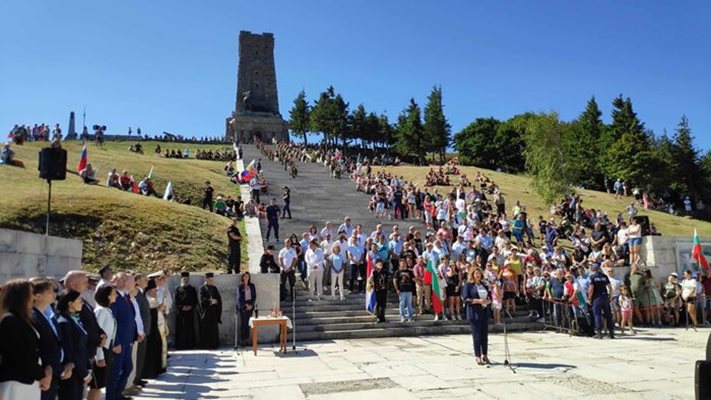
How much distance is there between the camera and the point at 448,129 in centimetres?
7194

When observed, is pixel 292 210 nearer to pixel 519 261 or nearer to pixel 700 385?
pixel 519 261

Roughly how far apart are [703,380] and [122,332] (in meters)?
6.15

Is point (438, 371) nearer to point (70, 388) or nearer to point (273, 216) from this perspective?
point (70, 388)

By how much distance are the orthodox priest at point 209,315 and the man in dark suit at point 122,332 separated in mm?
4794

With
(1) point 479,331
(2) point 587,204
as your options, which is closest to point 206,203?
(1) point 479,331

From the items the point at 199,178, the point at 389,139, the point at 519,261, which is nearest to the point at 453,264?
the point at 519,261

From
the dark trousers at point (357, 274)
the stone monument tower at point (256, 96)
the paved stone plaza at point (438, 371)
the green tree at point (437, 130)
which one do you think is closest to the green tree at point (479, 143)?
the green tree at point (437, 130)

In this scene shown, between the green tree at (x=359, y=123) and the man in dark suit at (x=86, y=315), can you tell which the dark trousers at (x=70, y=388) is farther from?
the green tree at (x=359, y=123)

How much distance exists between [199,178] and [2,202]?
1452cm

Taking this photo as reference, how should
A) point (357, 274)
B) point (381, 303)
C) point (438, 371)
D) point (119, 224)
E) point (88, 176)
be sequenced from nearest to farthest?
1. point (438, 371)
2. point (381, 303)
3. point (357, 274)
4. point (119, 224)
5. point (88, 176)

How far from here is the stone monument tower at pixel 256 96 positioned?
234 feet

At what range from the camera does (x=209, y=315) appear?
11.6 m

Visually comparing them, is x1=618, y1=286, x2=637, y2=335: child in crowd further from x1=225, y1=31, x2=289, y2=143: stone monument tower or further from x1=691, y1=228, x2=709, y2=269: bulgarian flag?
x1=225, y1=31, x2=289, y2=143: stone monument tower

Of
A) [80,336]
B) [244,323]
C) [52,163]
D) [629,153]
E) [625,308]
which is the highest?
[629,153]
